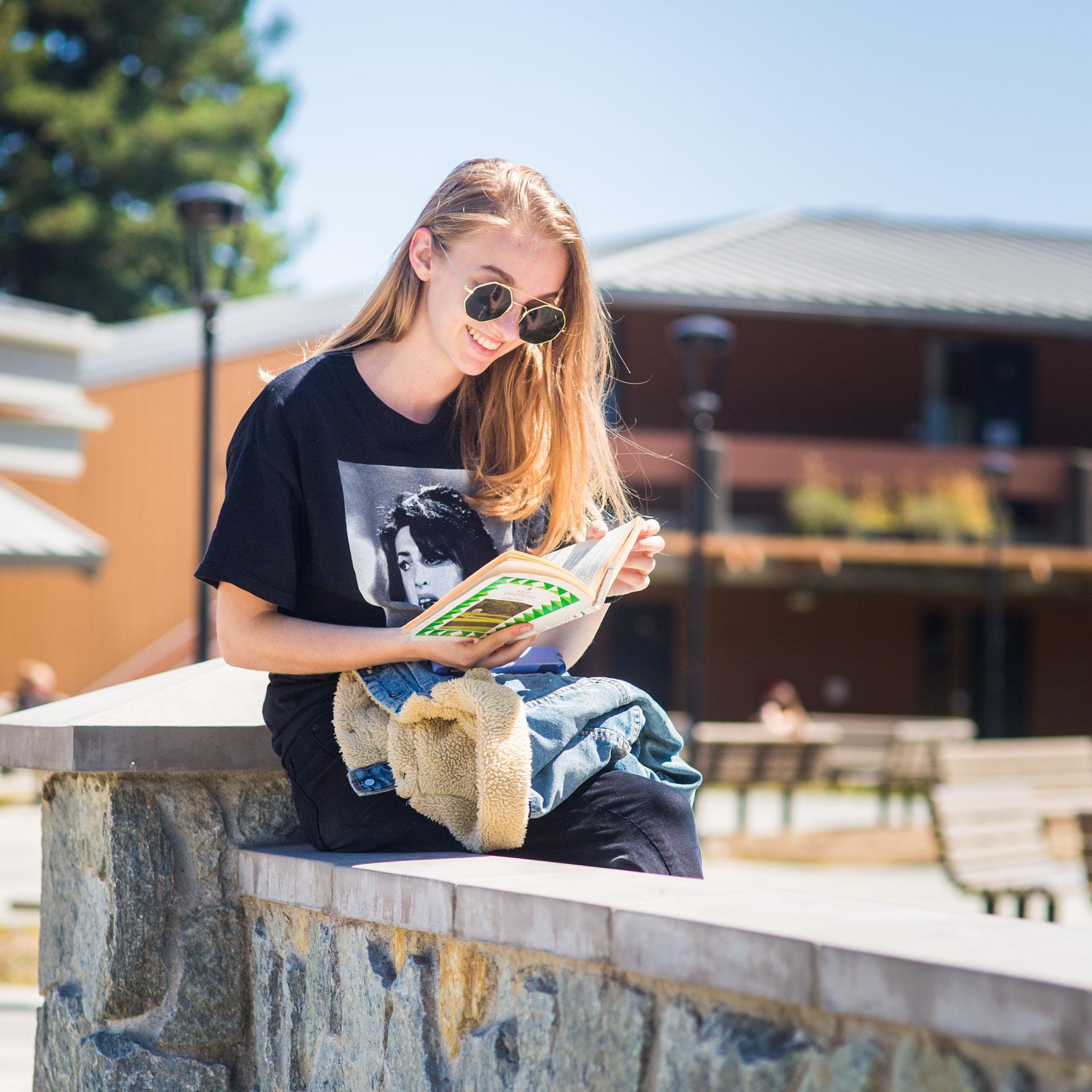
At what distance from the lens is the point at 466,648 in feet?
7.29

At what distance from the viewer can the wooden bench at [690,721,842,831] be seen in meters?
11.2

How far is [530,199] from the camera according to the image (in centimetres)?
239

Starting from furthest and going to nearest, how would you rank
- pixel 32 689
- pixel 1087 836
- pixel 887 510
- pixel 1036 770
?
pixel 887 510 < pixel 32 689 < pixel 1036 770 < pixel 1087 836

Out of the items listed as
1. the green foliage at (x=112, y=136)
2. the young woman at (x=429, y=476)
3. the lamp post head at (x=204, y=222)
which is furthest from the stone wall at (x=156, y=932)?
the green foliage at (x=112, y=136)

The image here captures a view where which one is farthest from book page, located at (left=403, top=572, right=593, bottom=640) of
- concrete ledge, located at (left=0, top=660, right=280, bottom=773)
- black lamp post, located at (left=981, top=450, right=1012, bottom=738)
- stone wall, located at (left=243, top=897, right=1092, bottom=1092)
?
black lamp post, located at (left=981, top=450, right=1012, bottom=738)

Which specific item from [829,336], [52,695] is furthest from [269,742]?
[829,336]

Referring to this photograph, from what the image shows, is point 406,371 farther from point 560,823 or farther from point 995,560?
point 995,560

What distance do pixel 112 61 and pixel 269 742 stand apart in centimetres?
3147

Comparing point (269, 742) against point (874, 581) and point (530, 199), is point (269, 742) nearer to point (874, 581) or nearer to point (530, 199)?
point (530, 199)

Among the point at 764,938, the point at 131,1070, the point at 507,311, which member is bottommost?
the point at 131,1070

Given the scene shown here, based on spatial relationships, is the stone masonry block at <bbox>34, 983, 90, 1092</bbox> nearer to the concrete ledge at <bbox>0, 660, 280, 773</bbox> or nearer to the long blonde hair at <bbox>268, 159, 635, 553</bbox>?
the concrete ledge at <bbox>0, 660, 280, 773</bbox>

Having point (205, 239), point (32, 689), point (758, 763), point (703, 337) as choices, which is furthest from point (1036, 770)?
point (32, 689)

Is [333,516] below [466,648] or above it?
above

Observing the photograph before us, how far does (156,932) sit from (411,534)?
85 cm
